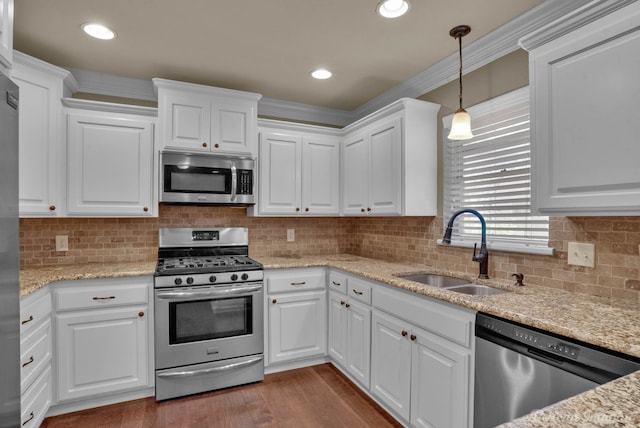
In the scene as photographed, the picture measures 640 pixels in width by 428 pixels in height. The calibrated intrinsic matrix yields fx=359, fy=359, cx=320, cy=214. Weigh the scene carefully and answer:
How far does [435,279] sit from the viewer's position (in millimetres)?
2582

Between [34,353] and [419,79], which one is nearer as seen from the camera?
[34,353]

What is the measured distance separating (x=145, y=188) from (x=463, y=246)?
2445mm

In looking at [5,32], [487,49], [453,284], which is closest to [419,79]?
[487,49]

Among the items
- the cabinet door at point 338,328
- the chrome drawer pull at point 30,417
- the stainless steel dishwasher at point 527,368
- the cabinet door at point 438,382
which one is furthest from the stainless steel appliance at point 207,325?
the stainless steel dishwasher at point 527,368

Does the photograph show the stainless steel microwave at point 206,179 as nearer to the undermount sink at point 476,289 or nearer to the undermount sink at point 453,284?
the undermount sink at point 453,284

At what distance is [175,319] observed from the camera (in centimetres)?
257

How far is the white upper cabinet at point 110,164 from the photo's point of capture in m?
2.63

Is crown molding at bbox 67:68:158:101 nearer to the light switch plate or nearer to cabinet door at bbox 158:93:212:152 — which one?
cabinet door at bbox 158:93:212:152

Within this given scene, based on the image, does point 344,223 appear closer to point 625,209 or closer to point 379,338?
point 379,338

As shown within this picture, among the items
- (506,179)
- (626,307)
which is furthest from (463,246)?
(626,307)

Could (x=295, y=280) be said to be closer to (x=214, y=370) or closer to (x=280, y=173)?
(x=214, y=370)

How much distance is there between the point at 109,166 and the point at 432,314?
2.50 meters

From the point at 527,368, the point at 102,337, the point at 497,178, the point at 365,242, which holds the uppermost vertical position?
the point at 497,178

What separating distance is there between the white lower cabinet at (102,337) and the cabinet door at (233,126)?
48.4 inches
